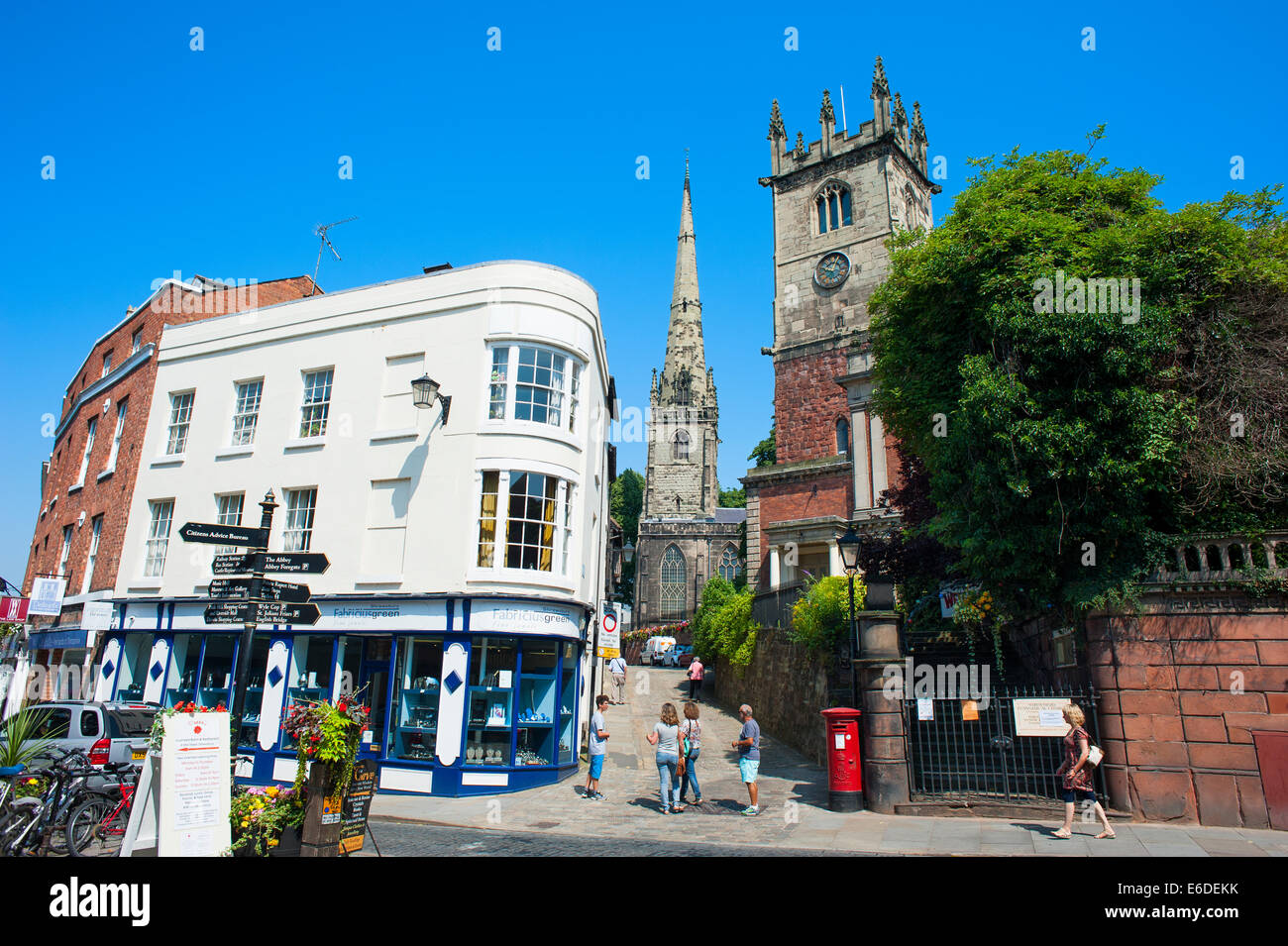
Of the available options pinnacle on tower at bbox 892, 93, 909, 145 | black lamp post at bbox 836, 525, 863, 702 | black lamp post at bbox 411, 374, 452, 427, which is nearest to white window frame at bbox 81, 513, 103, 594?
black lamp post at bbox 411, 374, 452, 427

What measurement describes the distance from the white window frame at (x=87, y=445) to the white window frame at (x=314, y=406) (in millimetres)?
11834

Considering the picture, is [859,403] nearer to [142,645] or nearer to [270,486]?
[270,486]

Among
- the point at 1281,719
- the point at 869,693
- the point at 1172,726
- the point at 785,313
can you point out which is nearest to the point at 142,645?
the point at 869,693

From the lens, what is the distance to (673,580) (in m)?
66.8

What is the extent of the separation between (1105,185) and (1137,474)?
587cm

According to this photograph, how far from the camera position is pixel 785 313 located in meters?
39.6

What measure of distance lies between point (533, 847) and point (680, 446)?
63.4m

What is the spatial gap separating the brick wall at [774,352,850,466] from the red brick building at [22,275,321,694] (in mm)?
22335

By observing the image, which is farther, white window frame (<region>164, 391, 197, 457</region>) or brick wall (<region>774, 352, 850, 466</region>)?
brick wall (<region>774, 352, 850, 466</region>)

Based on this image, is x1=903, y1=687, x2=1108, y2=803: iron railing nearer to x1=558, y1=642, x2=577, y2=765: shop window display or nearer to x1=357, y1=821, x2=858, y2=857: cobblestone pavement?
x1=357, y1=821, x2=858, y2=857: cobblestone pavement

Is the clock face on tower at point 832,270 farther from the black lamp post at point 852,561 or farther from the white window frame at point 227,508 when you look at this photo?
the white window frame at point 227,508

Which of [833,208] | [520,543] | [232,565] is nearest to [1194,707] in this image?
[520,543]

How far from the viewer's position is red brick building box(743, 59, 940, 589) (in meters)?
31.2

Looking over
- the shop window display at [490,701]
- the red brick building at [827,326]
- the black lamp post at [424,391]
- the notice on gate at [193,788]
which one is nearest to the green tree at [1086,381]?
the shop window display at [490,701]
